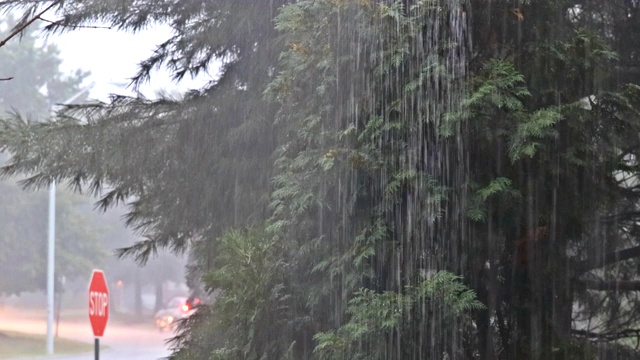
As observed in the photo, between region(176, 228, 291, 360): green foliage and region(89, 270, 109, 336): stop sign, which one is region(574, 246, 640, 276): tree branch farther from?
region(89, 270, 109, 336): stop sign

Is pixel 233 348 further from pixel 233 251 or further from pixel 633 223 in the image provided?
pixel 633 223

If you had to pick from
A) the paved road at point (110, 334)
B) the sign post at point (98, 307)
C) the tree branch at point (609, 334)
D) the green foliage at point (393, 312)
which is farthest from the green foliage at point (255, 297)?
the paved road at point (110, 334)

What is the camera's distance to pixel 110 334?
33531mm

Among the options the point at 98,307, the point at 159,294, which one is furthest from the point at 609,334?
the point at 159,294

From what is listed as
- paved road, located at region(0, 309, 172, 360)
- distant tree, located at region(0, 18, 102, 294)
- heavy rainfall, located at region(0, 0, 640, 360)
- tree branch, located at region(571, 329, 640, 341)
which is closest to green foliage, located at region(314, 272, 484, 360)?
heavy rainfall, located at region(0, 0, 640, 360)

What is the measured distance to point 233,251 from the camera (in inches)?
253

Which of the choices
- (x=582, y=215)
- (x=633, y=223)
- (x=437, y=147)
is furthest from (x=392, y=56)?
(x=633, y=223)

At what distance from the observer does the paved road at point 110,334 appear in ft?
82.0

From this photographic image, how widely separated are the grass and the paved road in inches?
30.5

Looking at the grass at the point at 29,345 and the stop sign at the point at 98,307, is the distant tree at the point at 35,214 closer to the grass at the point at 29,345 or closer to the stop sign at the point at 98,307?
the grass at the point at 29,345

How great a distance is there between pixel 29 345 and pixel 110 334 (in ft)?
16.9

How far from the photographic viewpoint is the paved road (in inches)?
984

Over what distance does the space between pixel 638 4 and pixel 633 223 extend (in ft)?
5.94

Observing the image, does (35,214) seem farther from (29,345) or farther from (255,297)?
(255,297)
